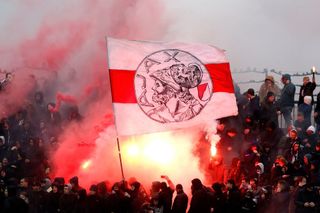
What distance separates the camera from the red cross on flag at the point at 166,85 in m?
12.0

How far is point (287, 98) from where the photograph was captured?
15359 millimetres

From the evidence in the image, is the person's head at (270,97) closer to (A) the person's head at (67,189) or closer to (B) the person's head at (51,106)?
(A) the person's head at (67,189)

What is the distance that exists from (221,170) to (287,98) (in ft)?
8.98

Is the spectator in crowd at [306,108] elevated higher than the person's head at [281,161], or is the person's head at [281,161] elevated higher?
the spectator in crowd at [306,108]

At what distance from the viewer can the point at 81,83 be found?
1939 centimetres

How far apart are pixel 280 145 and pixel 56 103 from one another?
22.0 feet

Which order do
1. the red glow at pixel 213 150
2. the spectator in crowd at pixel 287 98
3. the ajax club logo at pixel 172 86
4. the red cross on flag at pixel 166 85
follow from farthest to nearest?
the spectator in crowd at pixel 287 98 < the red glow at pixel 213 150 < the ajax club logo at pixel 172 86 < the red cross on flag at pixel 166 85

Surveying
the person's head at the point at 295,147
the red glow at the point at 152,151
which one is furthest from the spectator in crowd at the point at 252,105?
the red glow at the point at 152,151

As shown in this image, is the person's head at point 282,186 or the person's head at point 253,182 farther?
the person's head at point 253,182

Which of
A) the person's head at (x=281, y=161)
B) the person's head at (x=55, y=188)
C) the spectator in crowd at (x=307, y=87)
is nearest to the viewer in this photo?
the person's head at (x=281, y=161)

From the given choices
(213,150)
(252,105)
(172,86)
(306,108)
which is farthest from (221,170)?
(306,108)

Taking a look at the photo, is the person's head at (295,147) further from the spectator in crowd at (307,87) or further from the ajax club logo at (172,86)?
the ajax club logo at (172,86)

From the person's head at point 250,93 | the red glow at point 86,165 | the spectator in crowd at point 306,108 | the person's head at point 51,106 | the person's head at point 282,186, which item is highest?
the person's head at point 51,106

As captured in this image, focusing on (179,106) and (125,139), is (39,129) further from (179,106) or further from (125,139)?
(179,106)
